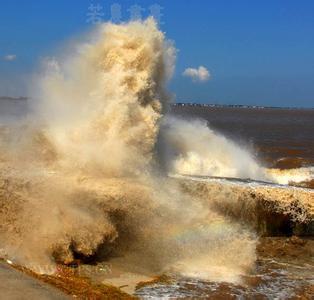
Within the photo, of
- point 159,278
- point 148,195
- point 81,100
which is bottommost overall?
point 159,278

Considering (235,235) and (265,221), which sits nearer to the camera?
(235,235)

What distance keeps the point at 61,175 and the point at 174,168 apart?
6071 mm

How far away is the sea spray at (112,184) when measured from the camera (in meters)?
9.98

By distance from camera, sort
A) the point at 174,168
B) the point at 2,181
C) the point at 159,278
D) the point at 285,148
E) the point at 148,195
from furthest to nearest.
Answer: the point at 285,148, the point at 174,168, the point at 148,195, the point at 2,181, the point at 159,278

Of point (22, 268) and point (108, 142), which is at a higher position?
point (108, 142)

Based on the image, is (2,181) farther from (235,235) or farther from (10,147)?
(235,235)

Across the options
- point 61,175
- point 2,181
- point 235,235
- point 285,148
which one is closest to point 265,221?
point 235,235

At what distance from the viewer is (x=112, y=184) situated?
11.4 m

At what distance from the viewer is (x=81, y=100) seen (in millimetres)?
14547

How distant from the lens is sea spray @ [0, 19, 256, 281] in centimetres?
998

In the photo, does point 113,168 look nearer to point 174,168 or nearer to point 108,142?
point 108,142

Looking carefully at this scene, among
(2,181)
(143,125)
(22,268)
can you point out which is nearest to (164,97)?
(143,125)

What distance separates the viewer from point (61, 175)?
11.7 metres

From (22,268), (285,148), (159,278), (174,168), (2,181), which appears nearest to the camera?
(22,268)
